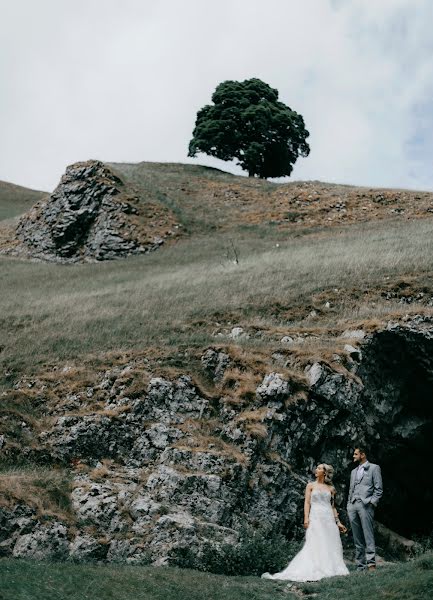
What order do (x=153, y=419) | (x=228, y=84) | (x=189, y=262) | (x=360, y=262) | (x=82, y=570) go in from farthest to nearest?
(x=228, y=84) → (x=189, y=262) → (x=360, y=262) → (x=153, y=419) → (x=82, y=570)

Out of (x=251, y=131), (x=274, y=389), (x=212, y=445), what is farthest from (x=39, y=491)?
(x=251, y=131)

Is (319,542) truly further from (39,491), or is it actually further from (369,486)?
(39,491)

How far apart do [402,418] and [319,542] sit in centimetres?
827

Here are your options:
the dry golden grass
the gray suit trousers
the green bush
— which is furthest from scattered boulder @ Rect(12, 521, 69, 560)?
the gray suit trousers

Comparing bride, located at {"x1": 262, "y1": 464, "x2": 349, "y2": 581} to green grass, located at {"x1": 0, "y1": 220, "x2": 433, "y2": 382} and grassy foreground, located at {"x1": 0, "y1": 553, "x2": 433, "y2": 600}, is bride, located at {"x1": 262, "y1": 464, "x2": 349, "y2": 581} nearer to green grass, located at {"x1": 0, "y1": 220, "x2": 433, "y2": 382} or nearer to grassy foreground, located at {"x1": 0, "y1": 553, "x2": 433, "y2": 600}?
grassy foreground, located at {"x1": 0, "y1": 553, "x2": 433, "y2": 600}

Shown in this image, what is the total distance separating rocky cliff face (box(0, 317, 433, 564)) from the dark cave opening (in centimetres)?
4

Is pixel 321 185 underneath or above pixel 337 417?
above

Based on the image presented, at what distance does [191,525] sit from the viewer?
15.1m

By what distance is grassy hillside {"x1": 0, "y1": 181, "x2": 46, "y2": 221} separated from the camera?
86.5 m

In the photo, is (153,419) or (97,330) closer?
(153,419)

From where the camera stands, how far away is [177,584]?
1184 centimetres

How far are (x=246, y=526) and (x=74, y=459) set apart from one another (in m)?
4.75

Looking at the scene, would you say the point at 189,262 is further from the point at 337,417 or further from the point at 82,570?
the point at 82,570

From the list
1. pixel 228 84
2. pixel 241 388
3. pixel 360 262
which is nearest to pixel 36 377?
pixel 241 388
